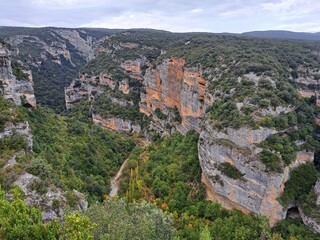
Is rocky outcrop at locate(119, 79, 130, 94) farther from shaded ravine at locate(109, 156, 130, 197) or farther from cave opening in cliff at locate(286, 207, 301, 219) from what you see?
cave opening in cliff at locate(286, 207, 301, 219)

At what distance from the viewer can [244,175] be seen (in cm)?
3341

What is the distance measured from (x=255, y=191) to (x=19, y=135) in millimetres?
23787

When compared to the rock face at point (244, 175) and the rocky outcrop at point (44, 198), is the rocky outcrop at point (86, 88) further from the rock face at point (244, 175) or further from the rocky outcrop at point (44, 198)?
the rocky outcrop at point (44, 198)

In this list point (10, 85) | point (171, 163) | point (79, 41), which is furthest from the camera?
point (79, 41)

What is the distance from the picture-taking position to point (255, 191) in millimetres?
32625

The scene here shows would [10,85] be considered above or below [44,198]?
above

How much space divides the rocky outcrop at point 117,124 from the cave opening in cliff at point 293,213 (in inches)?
1564

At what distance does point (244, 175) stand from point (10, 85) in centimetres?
3024

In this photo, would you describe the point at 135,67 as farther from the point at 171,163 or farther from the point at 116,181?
the point at 171,163

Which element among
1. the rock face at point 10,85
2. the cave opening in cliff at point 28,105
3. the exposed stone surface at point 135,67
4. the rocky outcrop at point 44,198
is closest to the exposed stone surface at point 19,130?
the rocky outcrop at point 44,198

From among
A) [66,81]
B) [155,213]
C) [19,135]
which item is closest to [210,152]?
[155,213]

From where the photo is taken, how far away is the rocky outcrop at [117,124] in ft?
229

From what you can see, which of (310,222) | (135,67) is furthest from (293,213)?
(135,67)

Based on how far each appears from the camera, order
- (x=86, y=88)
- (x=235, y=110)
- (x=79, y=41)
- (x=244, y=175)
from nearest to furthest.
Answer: (x=244, y=175) → (x=235, y=110) → (x=86, y=88) → (x=79, y=41)
